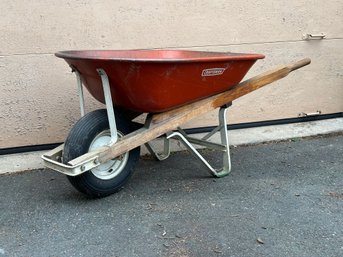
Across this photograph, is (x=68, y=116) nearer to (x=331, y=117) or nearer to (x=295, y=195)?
(x=295, y=195)

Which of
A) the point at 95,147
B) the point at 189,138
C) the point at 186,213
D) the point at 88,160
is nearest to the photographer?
the point at 88,160

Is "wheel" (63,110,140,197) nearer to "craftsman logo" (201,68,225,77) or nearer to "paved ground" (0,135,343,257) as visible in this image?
"paved ground" (0,135,343,257)

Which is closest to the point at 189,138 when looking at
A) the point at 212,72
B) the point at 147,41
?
the point at 212,72

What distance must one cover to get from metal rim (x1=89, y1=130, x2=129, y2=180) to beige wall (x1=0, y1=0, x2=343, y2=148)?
1.06 m

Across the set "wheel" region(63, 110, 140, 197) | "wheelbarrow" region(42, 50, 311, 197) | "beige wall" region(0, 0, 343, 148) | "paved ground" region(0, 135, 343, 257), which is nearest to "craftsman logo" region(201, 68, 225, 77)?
"wheelbarrow" region(42, 50, 311, 197)

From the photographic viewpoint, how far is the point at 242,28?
4.63 m

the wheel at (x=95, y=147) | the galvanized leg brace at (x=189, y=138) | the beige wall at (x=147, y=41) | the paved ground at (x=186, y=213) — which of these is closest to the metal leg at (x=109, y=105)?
the galvanized leg brace at (x=189, y=138)

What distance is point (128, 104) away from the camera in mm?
3338

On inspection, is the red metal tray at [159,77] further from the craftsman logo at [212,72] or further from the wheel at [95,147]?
the wheel at [95,147]

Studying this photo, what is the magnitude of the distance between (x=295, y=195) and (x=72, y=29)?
2.55 meters

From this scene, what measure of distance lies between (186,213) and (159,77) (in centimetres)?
101

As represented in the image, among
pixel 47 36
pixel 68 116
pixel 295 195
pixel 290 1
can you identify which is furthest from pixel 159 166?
pixel 290 1

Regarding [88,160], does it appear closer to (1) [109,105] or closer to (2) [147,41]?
(1) [109,105]

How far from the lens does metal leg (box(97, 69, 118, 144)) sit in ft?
10.2
